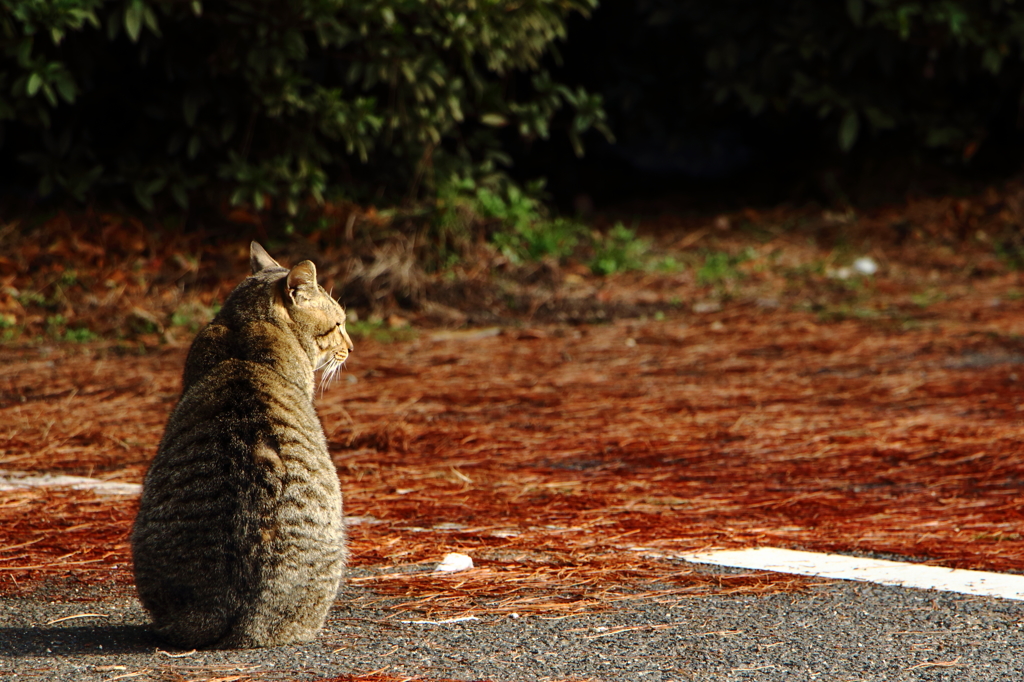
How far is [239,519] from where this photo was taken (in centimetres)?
254

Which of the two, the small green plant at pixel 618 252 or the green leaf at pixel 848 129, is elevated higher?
the green leaf at pixel 848 129

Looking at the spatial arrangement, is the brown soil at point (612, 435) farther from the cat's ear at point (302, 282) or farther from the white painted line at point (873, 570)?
the cat's ear at point (302, 282)

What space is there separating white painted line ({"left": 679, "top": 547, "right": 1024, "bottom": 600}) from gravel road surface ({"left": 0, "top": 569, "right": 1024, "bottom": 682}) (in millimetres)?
83

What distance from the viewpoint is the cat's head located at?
120 inches

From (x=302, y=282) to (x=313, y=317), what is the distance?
0.40 feet

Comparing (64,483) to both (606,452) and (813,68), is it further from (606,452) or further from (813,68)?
(813,68)

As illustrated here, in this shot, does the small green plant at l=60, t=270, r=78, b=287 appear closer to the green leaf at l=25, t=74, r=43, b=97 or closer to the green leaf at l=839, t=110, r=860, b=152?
the green leaf at l=25, t=74, r=43, b=97

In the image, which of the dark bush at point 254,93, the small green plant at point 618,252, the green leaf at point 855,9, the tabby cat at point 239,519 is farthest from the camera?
the green leaf at point 855,9

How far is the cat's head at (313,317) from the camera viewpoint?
10.0ft

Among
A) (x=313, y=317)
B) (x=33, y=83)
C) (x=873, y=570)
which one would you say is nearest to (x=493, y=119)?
(x=33, y=83)

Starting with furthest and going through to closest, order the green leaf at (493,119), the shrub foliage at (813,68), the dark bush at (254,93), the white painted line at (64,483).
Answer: the shrub foliage at (813,68) < the green leaf at (493,119) < the dark bush at (254,93) < the white painted line at (64,483)

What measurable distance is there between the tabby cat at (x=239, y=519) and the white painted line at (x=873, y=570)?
1.15 metres

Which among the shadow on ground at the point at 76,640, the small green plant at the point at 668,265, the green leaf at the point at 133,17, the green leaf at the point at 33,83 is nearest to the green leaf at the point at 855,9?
the small green plant at the point at 668,265

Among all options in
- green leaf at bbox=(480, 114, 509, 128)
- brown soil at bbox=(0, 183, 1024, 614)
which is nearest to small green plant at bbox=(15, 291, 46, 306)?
brown soil at bbox=(0, 183, 1024, 614)
